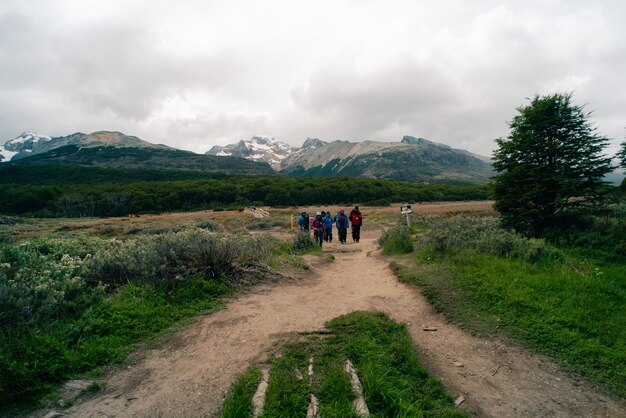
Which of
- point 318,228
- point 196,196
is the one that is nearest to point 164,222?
point 318,228

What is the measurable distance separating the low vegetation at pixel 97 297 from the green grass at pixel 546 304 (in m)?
4.97

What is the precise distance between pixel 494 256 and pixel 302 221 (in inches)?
404

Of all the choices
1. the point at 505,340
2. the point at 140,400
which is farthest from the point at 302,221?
the point at 140,400

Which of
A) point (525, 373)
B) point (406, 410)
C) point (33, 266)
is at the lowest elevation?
point (525, 373)

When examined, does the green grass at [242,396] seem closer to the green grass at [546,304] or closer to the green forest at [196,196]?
the green grass at [546,304]

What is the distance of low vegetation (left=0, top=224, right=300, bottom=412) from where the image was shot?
4.32m

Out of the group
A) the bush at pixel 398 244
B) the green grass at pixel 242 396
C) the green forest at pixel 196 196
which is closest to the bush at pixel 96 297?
the green grass at pixel 242 396

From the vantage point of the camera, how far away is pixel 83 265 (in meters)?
7.92

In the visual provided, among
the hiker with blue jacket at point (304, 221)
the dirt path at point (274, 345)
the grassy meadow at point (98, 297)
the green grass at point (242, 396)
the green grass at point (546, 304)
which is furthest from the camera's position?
the hiker with blue jacket at point (304, 221)

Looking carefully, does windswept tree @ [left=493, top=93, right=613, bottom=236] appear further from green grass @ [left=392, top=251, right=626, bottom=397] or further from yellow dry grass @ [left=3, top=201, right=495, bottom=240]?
yellow dry grass @ [left=3, top=201, right=495, bottom=240]

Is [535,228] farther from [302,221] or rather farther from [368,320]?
[368,320]

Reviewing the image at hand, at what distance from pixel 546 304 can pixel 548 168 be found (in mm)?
10564

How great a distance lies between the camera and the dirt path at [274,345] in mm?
4148

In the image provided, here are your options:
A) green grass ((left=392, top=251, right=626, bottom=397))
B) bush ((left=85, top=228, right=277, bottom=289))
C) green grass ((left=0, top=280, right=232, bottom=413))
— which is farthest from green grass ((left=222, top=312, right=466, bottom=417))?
bush ((left=85, top=228, right=277, bottom=289))
